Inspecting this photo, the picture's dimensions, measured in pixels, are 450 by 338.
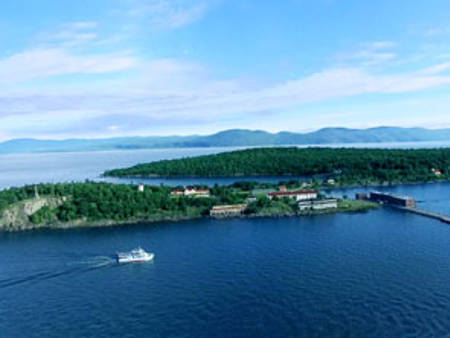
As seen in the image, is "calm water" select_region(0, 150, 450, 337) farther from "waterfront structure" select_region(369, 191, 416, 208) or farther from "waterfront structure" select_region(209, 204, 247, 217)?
"waterfront structure" select_region(369, 191, 416, 208)

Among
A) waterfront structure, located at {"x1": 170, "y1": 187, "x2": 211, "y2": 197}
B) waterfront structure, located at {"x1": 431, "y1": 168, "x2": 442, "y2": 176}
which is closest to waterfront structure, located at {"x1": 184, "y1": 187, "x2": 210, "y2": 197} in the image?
waterfront structure, located at {"x1": 170, "y1": 187, "x2": 211, "y2": 197}

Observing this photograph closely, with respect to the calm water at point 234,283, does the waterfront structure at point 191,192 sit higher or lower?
higher

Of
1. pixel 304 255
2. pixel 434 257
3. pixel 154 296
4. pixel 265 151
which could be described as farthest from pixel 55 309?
pixel 265 151

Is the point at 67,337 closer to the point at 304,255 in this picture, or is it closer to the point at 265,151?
the point at 304,255

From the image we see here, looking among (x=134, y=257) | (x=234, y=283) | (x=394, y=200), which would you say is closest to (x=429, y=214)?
(x=394, y=200)

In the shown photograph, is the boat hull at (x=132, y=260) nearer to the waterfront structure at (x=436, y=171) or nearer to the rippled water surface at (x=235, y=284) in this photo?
the rippled water surface at (x=235, y=284)

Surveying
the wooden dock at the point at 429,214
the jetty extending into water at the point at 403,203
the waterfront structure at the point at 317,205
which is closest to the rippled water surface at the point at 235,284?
the wooden dock at the point at 429,214
